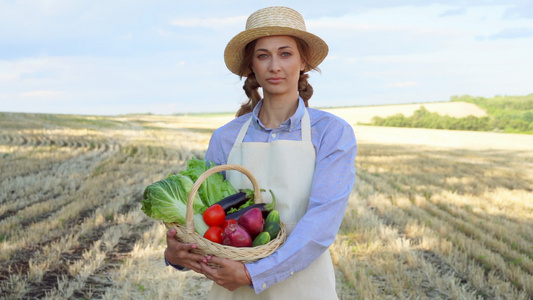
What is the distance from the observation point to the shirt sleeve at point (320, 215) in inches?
81.7

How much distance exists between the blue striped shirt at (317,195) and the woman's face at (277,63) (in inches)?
6.5

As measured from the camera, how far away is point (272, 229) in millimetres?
2146

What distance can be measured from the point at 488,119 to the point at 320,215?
5037cm

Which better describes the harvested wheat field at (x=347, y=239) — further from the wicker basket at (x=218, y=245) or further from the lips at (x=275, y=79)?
the lips at (x=275, y=79)

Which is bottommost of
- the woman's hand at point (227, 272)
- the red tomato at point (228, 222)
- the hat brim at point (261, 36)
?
the woman's hand at point (227, 272)

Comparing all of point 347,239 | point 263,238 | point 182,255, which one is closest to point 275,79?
point 263,238

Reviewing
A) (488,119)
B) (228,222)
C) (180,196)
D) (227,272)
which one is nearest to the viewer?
(227,272)

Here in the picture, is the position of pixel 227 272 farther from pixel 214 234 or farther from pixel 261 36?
pixel 261 36

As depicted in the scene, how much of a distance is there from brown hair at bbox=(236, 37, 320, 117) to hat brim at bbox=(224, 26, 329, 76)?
0.10 ft

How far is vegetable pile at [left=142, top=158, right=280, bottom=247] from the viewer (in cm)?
212

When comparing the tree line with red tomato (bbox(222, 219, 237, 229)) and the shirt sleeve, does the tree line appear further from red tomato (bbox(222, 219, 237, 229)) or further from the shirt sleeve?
red tomato (bbox(222, 219, 237, 229))

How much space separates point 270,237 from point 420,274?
3330 millimetres

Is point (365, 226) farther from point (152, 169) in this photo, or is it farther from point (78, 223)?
point (152, 169)

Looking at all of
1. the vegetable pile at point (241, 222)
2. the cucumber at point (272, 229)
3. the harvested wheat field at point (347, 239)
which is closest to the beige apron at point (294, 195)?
the vegetable pile at point (241, 222)
